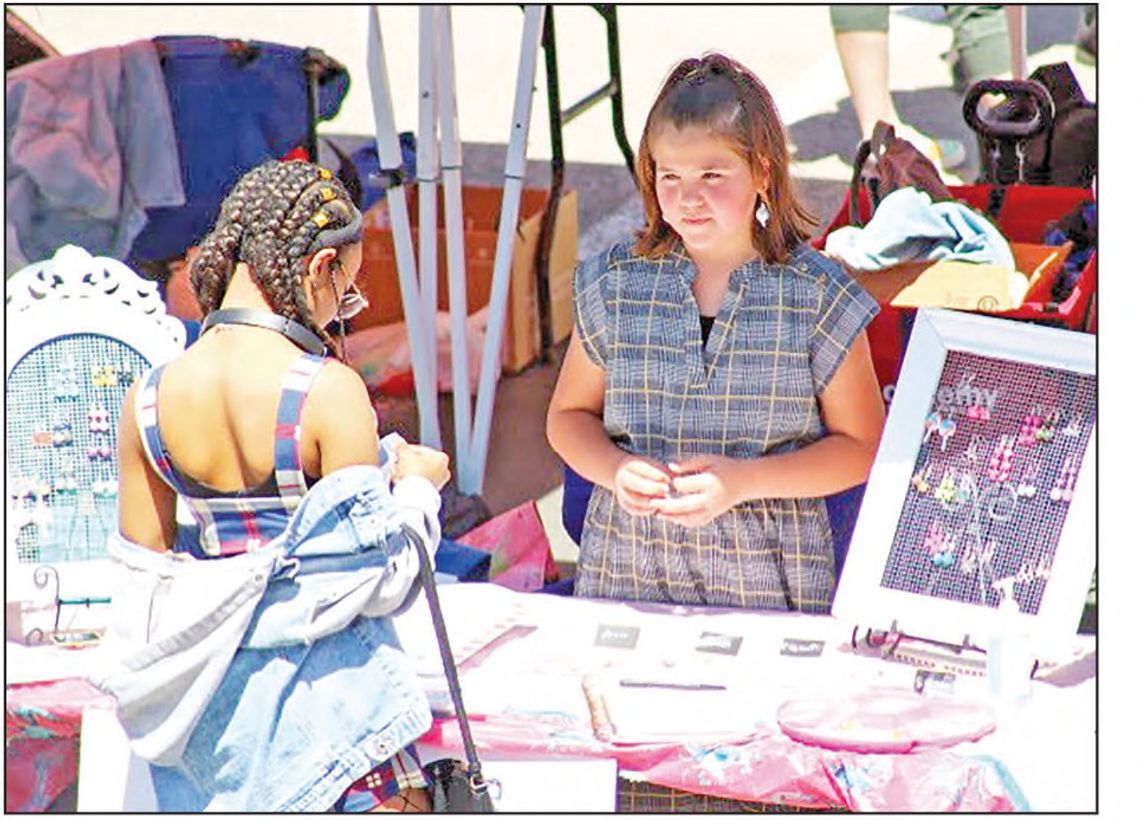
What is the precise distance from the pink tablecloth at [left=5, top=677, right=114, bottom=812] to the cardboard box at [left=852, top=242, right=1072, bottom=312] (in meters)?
1.41

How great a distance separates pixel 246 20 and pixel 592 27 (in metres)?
1.32

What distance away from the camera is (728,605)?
308cm

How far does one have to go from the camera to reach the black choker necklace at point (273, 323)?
2504 millimetres

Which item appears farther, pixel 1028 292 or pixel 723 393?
pixel 1028 292

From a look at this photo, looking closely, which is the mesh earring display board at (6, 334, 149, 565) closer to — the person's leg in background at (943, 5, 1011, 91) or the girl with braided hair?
the girl with braided hair

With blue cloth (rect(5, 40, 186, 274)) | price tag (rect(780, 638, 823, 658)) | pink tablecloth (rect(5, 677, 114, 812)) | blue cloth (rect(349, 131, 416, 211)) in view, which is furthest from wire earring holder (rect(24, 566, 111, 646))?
blue cloth (rect(349, 131, 416, 211))

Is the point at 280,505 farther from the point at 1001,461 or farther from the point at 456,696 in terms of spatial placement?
the point at 1001,461

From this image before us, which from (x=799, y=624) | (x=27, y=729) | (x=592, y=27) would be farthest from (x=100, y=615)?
(x=592, y=27)

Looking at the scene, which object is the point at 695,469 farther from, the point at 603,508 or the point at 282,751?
the point at 282,751

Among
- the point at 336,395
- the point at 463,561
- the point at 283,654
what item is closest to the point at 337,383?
the point at 336,395

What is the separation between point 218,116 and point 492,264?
0.77 m

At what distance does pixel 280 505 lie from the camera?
2.51 meters

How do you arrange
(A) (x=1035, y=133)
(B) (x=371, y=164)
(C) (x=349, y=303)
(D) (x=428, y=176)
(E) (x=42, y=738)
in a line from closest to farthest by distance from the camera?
(C) (x=349, y=303) < (E) (x=42, y=738) < (A) (x=1035, y=133) < (D) (x=428, y=176) < (B) (x=371, y=164)

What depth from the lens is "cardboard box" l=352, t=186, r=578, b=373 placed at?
5113 millimetres
